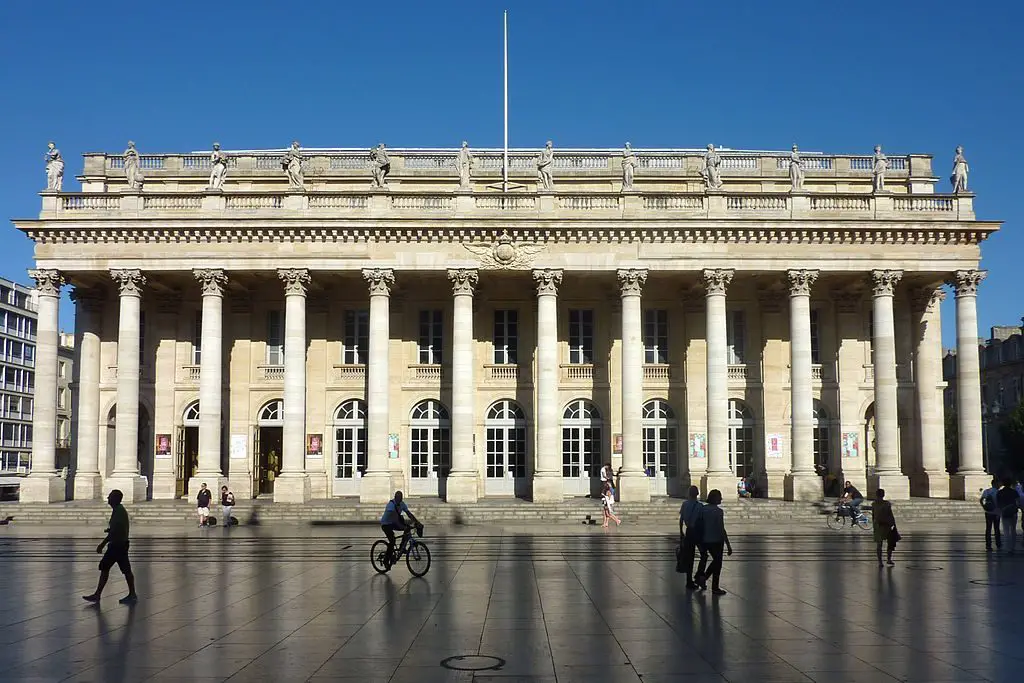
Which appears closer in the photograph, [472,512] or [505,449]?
[472,512]

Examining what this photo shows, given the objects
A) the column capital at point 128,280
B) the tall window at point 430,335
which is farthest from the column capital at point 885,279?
the column capital at point 128,280

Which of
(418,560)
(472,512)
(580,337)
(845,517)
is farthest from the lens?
(580,337)

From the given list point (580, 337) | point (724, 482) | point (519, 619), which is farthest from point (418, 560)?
point (580, 337)

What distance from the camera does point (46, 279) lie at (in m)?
36.9

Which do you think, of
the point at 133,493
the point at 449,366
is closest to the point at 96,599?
the point at 133,493

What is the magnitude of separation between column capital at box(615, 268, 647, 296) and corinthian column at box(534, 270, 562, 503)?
244cm

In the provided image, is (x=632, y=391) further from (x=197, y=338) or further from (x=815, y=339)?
(x=197, y=338)

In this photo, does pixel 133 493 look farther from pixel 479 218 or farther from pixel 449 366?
pixel 479 218

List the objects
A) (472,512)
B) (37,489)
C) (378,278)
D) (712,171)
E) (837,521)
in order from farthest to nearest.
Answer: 1. (712,171)
2. (378,278)
3. (37,489)
4. (472,512)
5. (837,521)

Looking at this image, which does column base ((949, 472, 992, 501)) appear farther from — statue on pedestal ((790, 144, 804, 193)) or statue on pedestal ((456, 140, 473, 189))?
statue on pedestal ((456, 140, 473, 189))

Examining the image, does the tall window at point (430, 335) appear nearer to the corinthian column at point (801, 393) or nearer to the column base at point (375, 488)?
the column base at point (375, 488)

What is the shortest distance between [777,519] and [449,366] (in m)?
14.5

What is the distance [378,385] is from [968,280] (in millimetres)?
22990

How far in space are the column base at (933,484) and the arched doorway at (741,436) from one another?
6599mm
